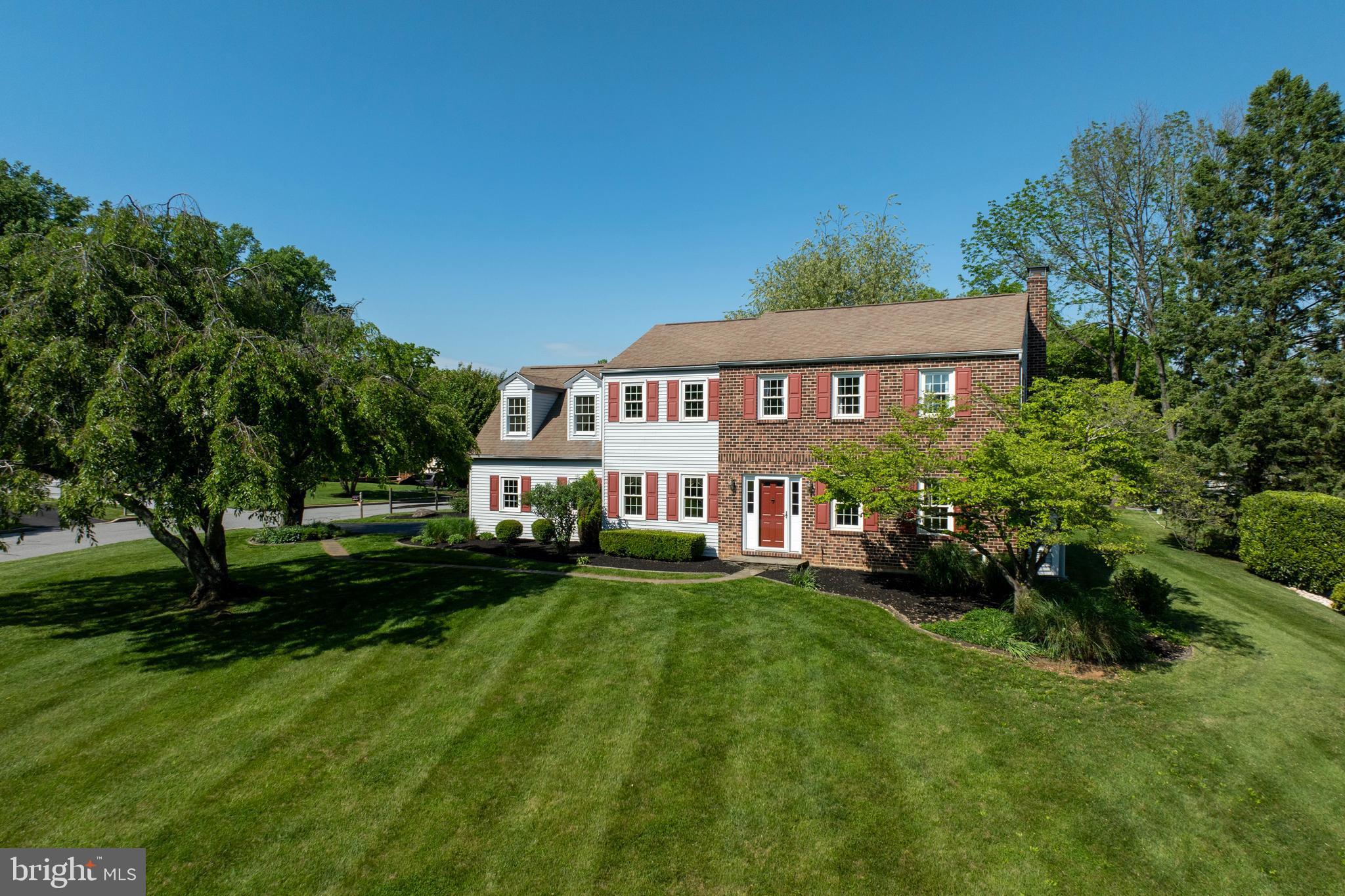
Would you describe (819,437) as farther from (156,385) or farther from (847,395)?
(156,385)

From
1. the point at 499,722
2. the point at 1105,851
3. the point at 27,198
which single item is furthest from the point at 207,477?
the point at 27,198

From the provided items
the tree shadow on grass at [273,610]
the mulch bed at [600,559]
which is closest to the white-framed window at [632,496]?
the mulch bed at [600,559]

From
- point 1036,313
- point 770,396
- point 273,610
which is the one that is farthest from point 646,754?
point 1036,313

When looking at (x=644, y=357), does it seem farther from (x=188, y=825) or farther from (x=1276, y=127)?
(x=1276, y=127)

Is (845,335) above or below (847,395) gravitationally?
above

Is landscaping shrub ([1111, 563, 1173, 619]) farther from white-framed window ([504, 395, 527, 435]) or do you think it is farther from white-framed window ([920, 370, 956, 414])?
white-framed window ([504, 395, 527, 435])
